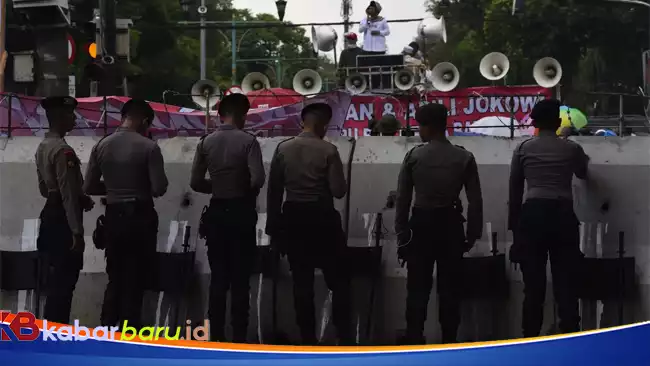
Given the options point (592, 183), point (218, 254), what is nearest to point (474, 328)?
point (592, 183)

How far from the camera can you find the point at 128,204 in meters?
6.05

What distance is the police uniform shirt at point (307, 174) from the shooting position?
5.88 meters

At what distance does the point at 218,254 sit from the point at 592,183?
8.51 ft

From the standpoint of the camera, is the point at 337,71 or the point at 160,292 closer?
the point at 160,292

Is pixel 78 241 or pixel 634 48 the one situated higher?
pixel 634 48

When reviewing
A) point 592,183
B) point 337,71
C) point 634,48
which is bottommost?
point 592,183

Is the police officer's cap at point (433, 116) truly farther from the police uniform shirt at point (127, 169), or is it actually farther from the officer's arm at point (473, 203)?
the police uniform shirt at point (127, 169)

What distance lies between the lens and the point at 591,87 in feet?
138

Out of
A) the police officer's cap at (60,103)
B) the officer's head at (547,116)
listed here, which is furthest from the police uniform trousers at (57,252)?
the officer's head at (547,116)

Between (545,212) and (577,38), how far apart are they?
3655 cm

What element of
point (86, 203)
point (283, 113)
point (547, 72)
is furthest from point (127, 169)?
point (547, 72)

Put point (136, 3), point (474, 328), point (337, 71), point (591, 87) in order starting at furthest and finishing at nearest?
point (591, 87) → point (136, 3) → point (337, 71) → point (474, 328)

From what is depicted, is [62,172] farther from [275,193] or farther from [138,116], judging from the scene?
[275,193]

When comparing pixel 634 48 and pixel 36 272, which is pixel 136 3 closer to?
pixel 634 48
